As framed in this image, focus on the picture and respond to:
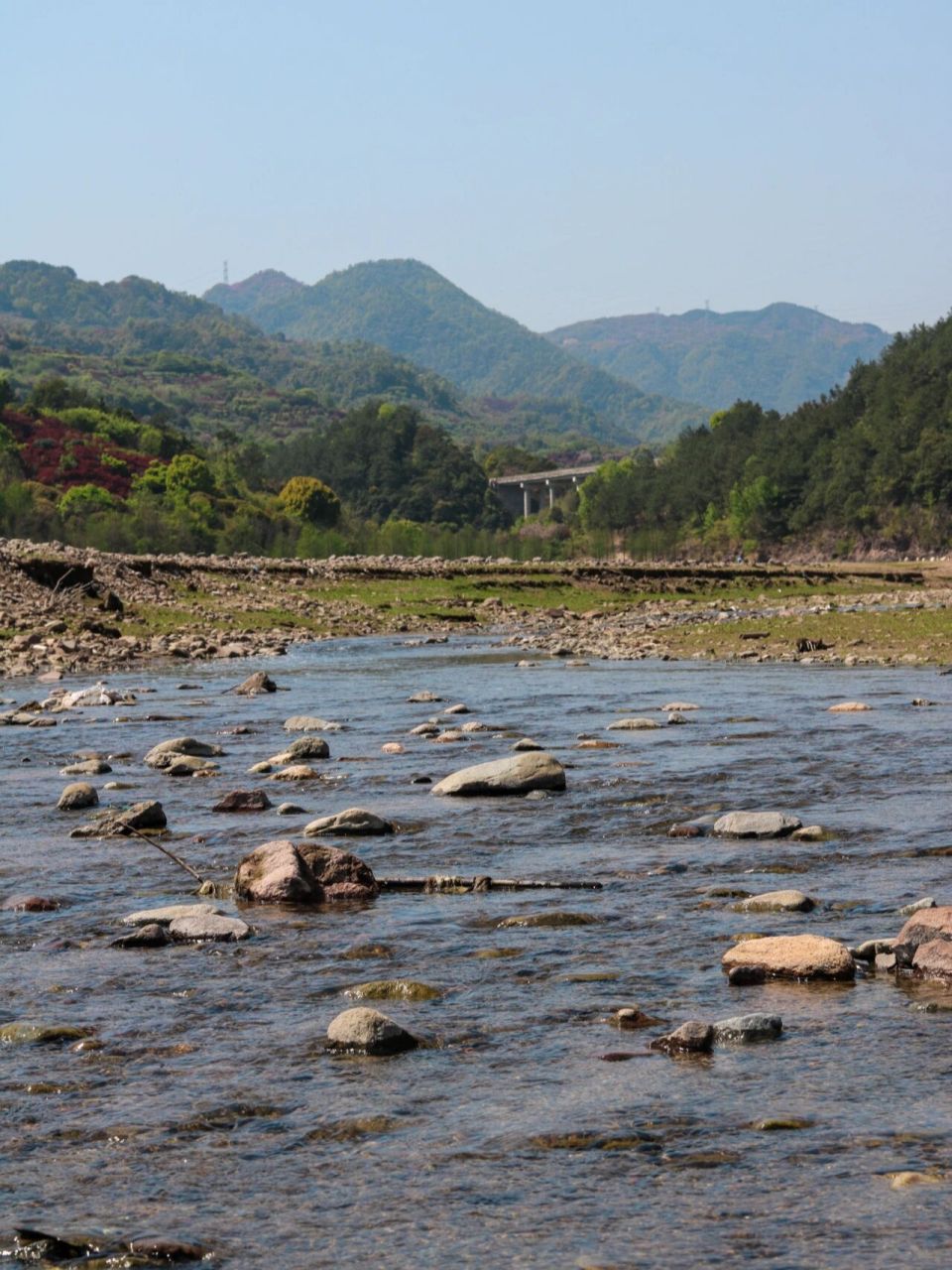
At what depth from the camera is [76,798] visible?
17.3m

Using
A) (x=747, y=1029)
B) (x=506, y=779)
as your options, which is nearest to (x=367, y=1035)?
(x=747, y=1029)

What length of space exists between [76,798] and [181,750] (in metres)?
4.45

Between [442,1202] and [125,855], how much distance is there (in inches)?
330

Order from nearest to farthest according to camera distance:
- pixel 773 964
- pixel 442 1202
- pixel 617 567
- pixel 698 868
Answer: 1. pixel 442 1202
2. pixel 773 964
3. pixel 698 868
4. pixel 617 567

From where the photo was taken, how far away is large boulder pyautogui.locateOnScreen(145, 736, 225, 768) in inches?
836

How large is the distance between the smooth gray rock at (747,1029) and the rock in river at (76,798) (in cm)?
1025

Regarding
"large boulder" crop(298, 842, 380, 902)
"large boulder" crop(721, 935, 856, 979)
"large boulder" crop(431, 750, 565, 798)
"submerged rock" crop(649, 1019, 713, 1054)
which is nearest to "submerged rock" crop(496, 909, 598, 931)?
"large boulder" crop(298, 842, 380, 902)

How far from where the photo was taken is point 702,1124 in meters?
7.27

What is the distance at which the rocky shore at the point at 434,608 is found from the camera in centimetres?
4219

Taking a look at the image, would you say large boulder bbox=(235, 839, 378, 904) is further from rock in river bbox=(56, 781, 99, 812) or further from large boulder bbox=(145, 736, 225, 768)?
large boulder bbox=(145, 736, 225, 768)

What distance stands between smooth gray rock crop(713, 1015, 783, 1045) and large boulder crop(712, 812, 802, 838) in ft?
20.2

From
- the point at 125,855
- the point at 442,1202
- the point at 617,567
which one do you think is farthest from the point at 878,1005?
the point at 617,567

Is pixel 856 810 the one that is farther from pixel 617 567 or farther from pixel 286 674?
pixel 617 567

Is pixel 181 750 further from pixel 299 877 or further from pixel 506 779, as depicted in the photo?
pixel 299 877
